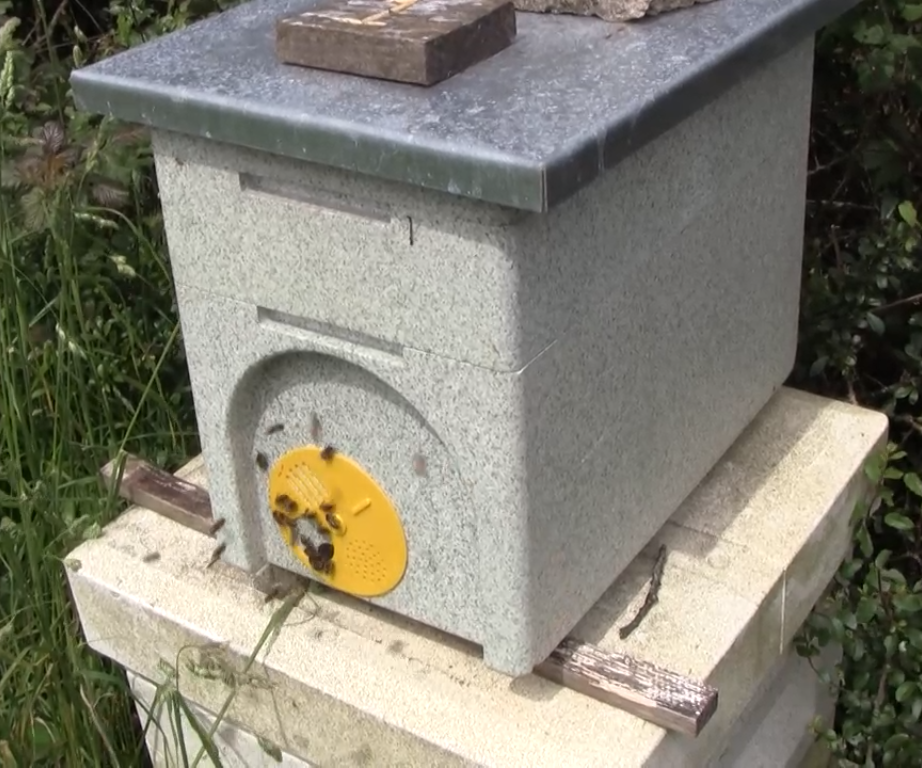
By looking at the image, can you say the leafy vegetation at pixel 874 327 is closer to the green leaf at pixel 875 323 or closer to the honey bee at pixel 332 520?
the green leaf at pixel 875 323

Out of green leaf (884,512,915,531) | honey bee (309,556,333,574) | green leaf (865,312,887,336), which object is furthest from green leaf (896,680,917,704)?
honey bee (309,556,333,574)

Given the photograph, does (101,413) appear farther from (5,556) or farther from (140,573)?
(140,573)

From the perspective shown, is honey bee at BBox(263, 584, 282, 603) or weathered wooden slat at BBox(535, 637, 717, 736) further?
honey bee at BBox(263, 584, 282, 603)

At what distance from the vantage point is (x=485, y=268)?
1.29 m

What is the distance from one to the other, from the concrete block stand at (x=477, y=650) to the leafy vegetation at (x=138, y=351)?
3.9 inches

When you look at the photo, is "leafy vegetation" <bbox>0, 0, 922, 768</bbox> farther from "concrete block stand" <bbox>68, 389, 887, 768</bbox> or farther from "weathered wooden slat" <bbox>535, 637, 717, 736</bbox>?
"weathered wooden slat" <bbox>535, 637, 717, 736</bbox>

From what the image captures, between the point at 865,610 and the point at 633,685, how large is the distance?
0.57 meters

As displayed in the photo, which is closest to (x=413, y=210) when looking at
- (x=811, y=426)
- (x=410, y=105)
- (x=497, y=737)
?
(x=410, y=105)

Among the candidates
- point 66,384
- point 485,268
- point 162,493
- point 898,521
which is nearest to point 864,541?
point 898,521

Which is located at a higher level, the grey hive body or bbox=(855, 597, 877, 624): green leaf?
the grey hive body

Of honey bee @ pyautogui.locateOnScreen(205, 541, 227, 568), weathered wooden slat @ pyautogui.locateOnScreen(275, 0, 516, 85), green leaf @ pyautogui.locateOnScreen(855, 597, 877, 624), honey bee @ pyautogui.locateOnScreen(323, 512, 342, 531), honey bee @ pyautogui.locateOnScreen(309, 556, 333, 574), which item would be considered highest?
weathered wooden slat @ pyautogui.locateOnScreen(275, 0, 516, 85)

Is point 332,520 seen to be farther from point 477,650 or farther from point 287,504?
point 477,650

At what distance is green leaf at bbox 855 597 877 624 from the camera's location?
1905mm

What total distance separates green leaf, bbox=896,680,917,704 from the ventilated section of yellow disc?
0.84 m
